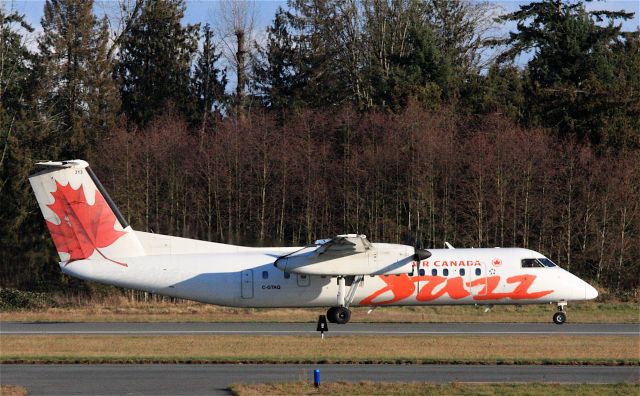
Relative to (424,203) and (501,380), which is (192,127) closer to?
(424,203)

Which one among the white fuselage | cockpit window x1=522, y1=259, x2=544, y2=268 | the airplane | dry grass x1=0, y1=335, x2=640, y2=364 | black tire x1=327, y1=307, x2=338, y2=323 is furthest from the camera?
cockpit window x1=522, y1=259, x2=544, y2=268

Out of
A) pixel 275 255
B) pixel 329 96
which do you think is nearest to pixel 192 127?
pixel 329 96

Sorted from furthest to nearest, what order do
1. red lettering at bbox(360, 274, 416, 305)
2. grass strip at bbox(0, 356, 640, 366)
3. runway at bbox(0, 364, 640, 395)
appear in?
red lettering at bbox(360, 274, 416, 305) < grass strip at bbox(0, 356, 640, 366) < runway at bbox(0, 364, 640, 395)

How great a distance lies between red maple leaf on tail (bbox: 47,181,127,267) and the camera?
88.8 ft

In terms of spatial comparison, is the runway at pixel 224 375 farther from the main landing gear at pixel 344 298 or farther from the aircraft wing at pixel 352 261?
the main landing gear at pixel 344 298

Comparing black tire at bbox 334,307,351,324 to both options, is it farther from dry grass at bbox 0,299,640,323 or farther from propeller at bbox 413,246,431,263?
dry grass at bbox 0,299,640,323

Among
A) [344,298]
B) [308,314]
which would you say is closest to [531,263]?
[344,298]

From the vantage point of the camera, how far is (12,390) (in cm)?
1745

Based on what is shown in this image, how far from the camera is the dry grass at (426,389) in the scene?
55.7 feet

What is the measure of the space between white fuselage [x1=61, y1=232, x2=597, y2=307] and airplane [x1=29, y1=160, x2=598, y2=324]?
0.03 meters

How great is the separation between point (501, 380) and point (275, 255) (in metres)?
10.9

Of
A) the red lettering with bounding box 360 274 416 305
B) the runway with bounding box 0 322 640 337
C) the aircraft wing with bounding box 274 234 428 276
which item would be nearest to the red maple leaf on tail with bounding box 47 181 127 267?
the runway with bounding box 0 322 640 337

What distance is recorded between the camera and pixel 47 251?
155 ft

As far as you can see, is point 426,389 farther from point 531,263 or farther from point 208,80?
point 208,80
